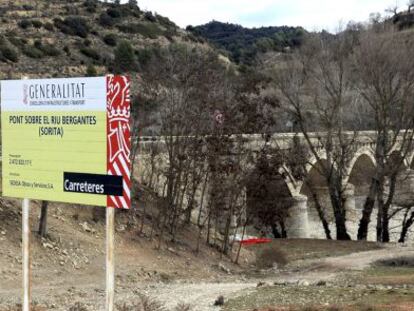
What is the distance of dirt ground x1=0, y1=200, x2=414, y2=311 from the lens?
50.5 ft

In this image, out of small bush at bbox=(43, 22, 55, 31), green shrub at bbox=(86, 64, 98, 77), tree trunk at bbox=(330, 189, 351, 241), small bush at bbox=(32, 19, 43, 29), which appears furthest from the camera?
small bush at bbox=(43, 22, 55, 31)

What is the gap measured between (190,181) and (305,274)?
27.0ft

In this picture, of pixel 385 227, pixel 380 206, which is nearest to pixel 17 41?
pixel 380 206

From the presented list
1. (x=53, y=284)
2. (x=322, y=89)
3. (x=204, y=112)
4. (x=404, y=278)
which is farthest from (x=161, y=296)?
(x=322, y=89)

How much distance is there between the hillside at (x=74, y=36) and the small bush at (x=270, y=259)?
28.0m

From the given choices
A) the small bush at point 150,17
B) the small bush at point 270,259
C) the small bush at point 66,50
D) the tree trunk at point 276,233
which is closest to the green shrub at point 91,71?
the small bush at point 66,50

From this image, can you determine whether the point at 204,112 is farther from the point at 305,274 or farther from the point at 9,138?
the point at 9,138

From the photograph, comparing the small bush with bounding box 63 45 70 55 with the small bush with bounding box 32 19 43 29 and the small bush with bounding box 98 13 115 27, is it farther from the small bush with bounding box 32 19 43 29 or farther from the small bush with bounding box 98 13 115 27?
the small bush with bounding box 98 13 115 27

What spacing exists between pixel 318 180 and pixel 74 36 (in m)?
43.0

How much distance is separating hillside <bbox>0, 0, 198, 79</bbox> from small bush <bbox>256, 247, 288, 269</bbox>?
1104 inches

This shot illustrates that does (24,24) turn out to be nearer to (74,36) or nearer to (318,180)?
(74,36)

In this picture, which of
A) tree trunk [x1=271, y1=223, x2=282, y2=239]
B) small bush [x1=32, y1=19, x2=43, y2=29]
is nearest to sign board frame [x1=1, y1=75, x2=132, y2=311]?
tree trunk [x1=271, y1=223, x2=282, y2=239]

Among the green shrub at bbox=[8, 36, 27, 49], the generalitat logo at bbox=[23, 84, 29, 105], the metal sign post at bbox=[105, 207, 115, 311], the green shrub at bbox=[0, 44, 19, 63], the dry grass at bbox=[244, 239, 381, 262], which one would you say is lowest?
the dry grass at bbox=[244, 239, 381, 262]

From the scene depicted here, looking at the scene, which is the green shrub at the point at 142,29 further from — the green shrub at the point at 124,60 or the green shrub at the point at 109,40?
the green shrub at the point at 124,60
